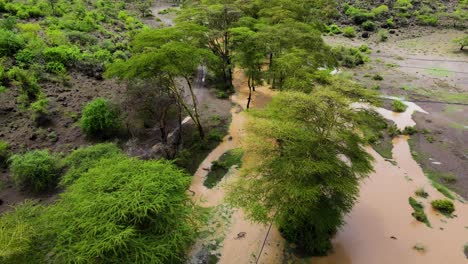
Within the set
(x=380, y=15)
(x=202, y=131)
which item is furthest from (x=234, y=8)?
(x=380, y=15)

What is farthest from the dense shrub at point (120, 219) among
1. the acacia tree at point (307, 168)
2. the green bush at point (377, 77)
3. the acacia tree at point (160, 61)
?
the green bush at point (377, 77)

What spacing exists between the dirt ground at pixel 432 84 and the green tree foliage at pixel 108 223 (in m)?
19.1

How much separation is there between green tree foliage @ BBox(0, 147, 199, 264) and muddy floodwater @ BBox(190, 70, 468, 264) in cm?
531

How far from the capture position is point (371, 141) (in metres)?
25.3

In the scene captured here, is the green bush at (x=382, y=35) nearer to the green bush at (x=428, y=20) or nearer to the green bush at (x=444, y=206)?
the green bush at (x=428, y=20)

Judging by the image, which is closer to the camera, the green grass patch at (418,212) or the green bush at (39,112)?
the green grass patch at (418,212)

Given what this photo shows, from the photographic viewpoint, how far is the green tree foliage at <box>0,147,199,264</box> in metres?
9.67

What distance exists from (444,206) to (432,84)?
2171 centimetres

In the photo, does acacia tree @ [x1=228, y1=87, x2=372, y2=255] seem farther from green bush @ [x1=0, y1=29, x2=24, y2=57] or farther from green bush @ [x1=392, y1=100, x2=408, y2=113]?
green bush @ [x1=0, y1=29, x2=24, y2=57]

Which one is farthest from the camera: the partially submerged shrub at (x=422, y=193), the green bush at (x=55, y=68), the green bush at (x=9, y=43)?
the green bush at (x=55, y=68)

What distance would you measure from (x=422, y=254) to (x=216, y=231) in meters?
10.8

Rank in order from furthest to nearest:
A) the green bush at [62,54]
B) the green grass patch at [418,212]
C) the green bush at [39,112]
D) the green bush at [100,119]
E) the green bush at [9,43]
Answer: the green bush at [62,54], the green bush at [9,43], the green bush at [39,112], the green bush at [100,119], the green grass patch at [418,212]

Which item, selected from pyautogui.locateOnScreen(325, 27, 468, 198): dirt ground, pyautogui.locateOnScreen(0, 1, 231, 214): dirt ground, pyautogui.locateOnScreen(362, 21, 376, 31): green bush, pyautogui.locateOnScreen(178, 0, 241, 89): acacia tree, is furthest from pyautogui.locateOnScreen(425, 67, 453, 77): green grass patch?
pyautogui.locateOnScreen(0, 1, 231, 214): dirt ground

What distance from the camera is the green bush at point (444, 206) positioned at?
18.6m
